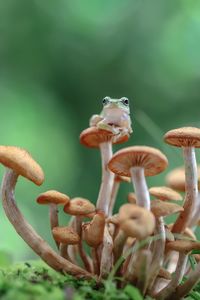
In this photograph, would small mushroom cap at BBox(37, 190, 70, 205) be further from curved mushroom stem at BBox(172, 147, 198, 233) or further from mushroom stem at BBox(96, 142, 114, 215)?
curved mushroom stem at BBox(172, 147, 198, 233)

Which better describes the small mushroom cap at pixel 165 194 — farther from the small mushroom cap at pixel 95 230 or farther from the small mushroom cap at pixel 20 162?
A: the small mushroom cap at pixel 20 162

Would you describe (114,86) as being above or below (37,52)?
below

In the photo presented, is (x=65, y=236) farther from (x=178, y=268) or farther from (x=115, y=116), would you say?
(x=115, y=116)

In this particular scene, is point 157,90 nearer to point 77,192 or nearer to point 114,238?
point 77,192

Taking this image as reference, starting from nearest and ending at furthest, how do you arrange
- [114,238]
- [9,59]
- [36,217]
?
1. [114,238]
2. [36,217]
3. [9,59]

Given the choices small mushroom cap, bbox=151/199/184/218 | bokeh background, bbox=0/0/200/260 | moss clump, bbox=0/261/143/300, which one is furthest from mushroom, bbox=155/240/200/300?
bokeh background, bbox=0/0/200/260

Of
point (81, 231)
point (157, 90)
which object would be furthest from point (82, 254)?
point (157, 90)
